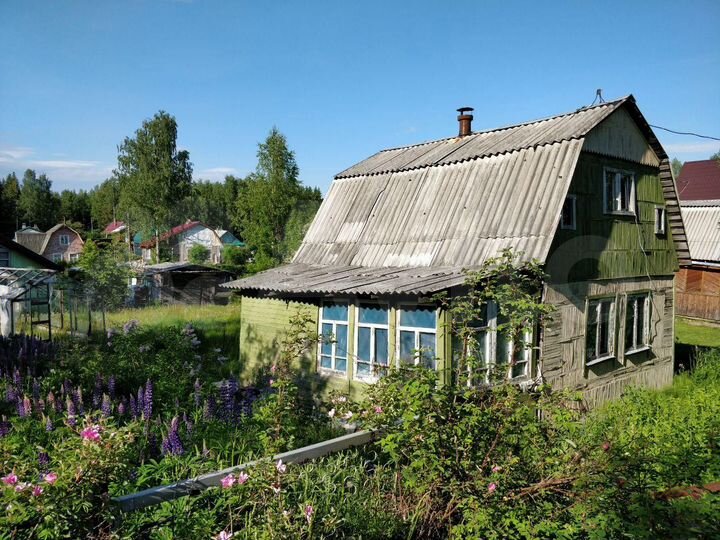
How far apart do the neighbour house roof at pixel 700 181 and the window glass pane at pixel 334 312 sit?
32.8 metres

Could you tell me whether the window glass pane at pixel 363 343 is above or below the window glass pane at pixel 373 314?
below

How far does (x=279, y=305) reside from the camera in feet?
40.5

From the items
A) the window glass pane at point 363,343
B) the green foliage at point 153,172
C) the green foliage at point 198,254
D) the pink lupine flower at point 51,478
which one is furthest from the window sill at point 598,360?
the green foliage at point 198,254

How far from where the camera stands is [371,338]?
10.2 meters

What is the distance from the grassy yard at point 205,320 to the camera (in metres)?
16.8

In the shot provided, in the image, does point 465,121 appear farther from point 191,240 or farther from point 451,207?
point 191,240

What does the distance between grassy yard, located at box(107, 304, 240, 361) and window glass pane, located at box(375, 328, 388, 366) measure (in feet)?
20.2

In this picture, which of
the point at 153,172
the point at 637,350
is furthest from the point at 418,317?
the point at 153,172

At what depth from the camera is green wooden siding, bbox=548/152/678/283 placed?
427 inches

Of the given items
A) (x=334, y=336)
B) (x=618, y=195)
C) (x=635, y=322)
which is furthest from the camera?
(x=635, y=322)

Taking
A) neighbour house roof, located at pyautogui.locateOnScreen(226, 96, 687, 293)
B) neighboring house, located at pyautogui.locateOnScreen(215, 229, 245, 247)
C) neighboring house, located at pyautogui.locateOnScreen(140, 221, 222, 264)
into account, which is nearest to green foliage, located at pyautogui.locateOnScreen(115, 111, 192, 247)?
neighboring house, located at pyautogui.locateOnScreen(140, 221, 222, 264)

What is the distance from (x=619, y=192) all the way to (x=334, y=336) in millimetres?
7588

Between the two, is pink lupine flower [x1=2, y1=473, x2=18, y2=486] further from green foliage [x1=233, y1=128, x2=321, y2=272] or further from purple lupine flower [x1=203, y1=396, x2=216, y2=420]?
green foliage [x1=233, y1=128, x2=321, y2=272]

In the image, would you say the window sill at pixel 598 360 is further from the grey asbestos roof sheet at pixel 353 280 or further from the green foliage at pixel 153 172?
the green foliage at pixel 153 172
